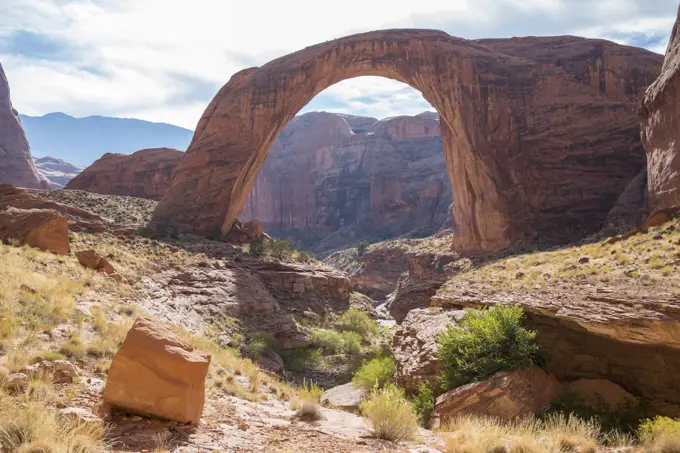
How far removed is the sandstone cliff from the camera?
78312mm

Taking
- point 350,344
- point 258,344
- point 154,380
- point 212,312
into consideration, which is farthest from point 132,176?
point 154,380

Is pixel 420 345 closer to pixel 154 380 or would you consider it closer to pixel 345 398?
pixel 345 398

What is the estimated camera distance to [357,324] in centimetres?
2795

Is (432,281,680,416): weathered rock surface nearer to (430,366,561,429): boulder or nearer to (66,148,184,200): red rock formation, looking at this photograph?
(430,366,561,429): boulder

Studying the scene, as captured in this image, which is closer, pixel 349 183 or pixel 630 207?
pixel 630 207

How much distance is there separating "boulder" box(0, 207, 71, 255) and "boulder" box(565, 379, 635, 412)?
16.6 m

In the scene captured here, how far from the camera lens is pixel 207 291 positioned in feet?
70.4

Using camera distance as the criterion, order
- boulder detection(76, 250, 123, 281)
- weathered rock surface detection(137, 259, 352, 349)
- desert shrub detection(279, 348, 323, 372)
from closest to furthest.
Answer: boulder detection(76, 250, 123, 281)
weathered rock surface detection(137, 259, 352, 349)
desert shrub detection(279, 348, 323, 372)

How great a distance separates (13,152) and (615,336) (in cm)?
6961

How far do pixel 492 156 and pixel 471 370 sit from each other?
851 inches

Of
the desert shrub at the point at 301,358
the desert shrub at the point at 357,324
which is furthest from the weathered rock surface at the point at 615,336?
the desert shrub at the point at 357,324

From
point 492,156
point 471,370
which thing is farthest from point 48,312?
point 492,156

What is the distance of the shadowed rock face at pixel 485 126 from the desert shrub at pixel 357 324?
9.27 metres

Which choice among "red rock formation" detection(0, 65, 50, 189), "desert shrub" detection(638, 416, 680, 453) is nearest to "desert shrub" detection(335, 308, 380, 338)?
"desert shrub" detection(638, 416, 680, 453)
